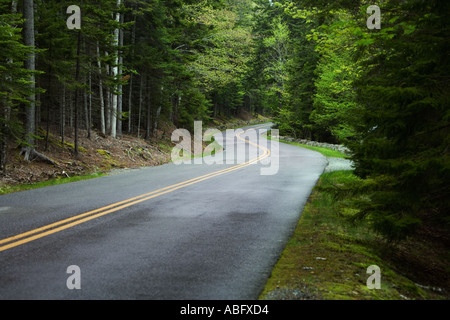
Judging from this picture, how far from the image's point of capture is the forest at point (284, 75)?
4227 millimetres

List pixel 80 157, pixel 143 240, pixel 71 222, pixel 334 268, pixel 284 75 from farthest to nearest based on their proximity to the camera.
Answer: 1. pixel 284 75
2. pixel 80 157
3. pixel 71 222
4. pixel 143 240
5. pixel 334 268

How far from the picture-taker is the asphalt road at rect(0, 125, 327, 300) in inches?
144

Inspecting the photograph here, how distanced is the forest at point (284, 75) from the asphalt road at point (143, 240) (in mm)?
1860

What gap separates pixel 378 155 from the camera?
15.1 feet

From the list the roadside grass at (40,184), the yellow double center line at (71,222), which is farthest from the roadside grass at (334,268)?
the roadside grass at (40,184)

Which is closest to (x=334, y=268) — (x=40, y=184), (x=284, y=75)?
(x=40, y=184)

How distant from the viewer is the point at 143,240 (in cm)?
530

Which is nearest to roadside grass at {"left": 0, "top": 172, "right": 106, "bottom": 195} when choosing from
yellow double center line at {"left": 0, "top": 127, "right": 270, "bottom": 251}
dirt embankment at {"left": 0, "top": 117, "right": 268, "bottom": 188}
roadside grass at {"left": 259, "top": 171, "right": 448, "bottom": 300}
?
dirt embankment at {"left": 0, "top": 117, "right": 268, "bottom": 188}

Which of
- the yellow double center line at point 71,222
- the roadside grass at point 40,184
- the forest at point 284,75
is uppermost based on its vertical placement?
the forest at point 284,75

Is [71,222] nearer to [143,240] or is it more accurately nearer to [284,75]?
[143,240]

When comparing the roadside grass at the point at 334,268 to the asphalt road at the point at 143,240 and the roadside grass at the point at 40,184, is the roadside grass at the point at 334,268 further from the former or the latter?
the roadside grass at the point at 40,184

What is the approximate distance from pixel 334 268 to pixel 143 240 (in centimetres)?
287

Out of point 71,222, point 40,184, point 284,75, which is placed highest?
point 284,75

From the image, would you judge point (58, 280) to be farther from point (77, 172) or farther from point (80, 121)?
point (80, 121)
